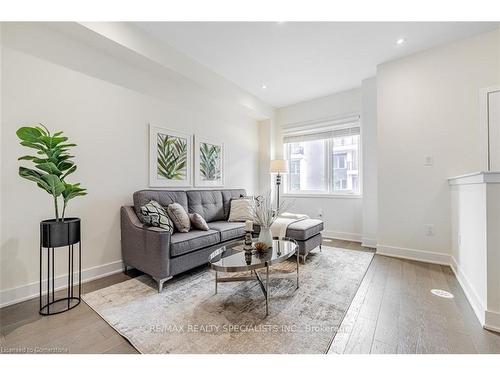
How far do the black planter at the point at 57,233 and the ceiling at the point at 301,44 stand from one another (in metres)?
2.21

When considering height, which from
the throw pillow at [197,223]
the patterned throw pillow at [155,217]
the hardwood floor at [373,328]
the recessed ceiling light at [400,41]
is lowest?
the hardwood floor at [373,328]

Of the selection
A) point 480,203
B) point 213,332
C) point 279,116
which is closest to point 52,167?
point 213,332

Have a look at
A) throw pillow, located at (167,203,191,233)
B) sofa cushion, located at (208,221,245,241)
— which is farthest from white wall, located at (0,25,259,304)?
sofa cushion, located at (208,221,245,241)

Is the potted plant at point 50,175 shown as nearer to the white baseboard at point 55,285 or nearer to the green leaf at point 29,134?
the green leaf at point 29,134

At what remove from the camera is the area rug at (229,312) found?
1.39 metres

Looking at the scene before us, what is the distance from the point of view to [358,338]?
1436mm

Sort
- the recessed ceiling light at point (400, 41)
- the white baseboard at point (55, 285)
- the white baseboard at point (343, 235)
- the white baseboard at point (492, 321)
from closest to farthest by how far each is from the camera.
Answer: the white baseboard at point (492, 321), the white baseboard at point (55, 285), the recessed ceiling light at point (400, 41), the white baseboard at point (343, 235)

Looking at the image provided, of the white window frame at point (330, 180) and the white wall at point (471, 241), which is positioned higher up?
the white window frame at point (330, 180)

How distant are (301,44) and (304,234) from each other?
7.80ft

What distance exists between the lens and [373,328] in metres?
1.54

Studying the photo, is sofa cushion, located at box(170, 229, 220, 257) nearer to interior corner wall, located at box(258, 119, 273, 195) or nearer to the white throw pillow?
the white throw pillow

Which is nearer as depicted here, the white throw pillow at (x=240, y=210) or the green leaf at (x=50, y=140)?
the green leaf at (x=50, y=140)

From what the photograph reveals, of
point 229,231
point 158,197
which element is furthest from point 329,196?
point 158,197

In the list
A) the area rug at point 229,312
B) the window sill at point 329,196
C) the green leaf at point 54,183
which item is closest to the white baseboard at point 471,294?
the area rug at point 229,312
